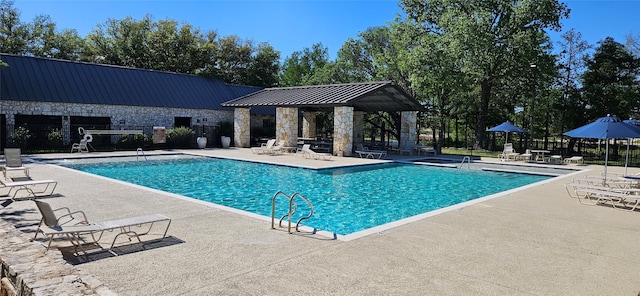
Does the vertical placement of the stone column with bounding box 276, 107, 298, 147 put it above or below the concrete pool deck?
above

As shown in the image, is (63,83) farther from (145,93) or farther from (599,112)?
(599,112)

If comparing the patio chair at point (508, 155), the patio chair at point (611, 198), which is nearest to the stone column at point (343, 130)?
the patio chair at point (508, 155)

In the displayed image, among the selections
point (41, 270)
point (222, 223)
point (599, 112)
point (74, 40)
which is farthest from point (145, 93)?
point (599, 112)

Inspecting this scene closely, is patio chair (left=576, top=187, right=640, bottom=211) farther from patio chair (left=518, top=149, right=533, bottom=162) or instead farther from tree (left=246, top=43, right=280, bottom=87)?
tree (left=246, top=43, right=280, bottom=87)

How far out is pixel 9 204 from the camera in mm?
8039

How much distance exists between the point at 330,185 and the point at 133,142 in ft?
48.0

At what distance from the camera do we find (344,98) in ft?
67.6

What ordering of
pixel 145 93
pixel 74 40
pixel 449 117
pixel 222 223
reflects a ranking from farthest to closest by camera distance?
pixel 74 40
pixel 449 117
pixel 145 93
pixel 222 223

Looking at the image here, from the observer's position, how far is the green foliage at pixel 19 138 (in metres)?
19.6

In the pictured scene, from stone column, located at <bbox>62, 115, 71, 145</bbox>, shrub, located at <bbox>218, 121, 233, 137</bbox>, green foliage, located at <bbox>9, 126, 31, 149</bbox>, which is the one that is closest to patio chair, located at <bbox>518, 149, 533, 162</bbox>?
shrub, located at <bbox>218, 121, 233, 137</bbox>

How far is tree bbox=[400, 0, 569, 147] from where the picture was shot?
2397 cm

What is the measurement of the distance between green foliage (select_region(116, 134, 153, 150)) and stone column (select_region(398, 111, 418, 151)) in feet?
49.4

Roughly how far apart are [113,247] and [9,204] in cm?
433

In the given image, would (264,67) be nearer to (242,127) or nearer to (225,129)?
(225,129)
